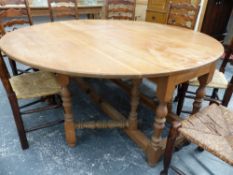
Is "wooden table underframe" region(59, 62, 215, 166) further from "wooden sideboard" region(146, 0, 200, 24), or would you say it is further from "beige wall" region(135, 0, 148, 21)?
"beige wall" region(135, 0, 148, 21)

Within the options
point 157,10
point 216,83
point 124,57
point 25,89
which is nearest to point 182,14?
point 216,83

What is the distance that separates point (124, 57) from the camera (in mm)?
1169

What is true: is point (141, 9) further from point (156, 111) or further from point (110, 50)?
point (156, 111)

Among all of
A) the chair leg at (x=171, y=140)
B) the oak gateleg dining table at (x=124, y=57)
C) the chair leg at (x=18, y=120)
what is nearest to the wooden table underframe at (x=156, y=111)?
the oak gateleg dining table at (x=124, y=57)

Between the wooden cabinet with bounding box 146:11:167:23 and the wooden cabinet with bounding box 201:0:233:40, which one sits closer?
the wooden cabinet with bounding box 146:11:167:23

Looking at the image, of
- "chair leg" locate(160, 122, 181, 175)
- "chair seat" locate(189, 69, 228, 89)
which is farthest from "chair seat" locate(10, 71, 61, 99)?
"chair seat" locate(189, 69, 228, 89)

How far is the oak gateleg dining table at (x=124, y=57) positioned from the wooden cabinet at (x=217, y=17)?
7.45ft

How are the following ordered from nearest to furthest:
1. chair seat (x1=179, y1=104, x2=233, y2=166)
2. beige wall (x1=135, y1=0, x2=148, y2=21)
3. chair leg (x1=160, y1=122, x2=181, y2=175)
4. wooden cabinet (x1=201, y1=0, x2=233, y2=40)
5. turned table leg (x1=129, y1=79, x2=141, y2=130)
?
chair seat (x1=179, y1=104, x2=233, y2=166)
chair leg (x1=160, y1=122, x2=181, y2=175)
turned table leg (x1=129, y1=79, x2=141, y2=130)
wooden cabinet (x1=201, y1=0, x2=233, y2=40)
beige wall (x1=135, y1=0, x2=148, y2=21)

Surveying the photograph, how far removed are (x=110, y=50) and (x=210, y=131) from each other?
0.76 m

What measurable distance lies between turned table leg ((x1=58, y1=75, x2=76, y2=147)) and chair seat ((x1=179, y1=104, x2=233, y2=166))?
74 centimetres

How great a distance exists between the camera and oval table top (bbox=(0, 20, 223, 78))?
3.35 ft

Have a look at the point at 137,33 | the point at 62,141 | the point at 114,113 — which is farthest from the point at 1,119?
the point at 137,33

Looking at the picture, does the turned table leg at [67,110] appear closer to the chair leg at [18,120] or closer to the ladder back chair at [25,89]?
the ladder back chair at [25,89]

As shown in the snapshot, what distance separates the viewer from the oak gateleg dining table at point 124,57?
1033 mm
